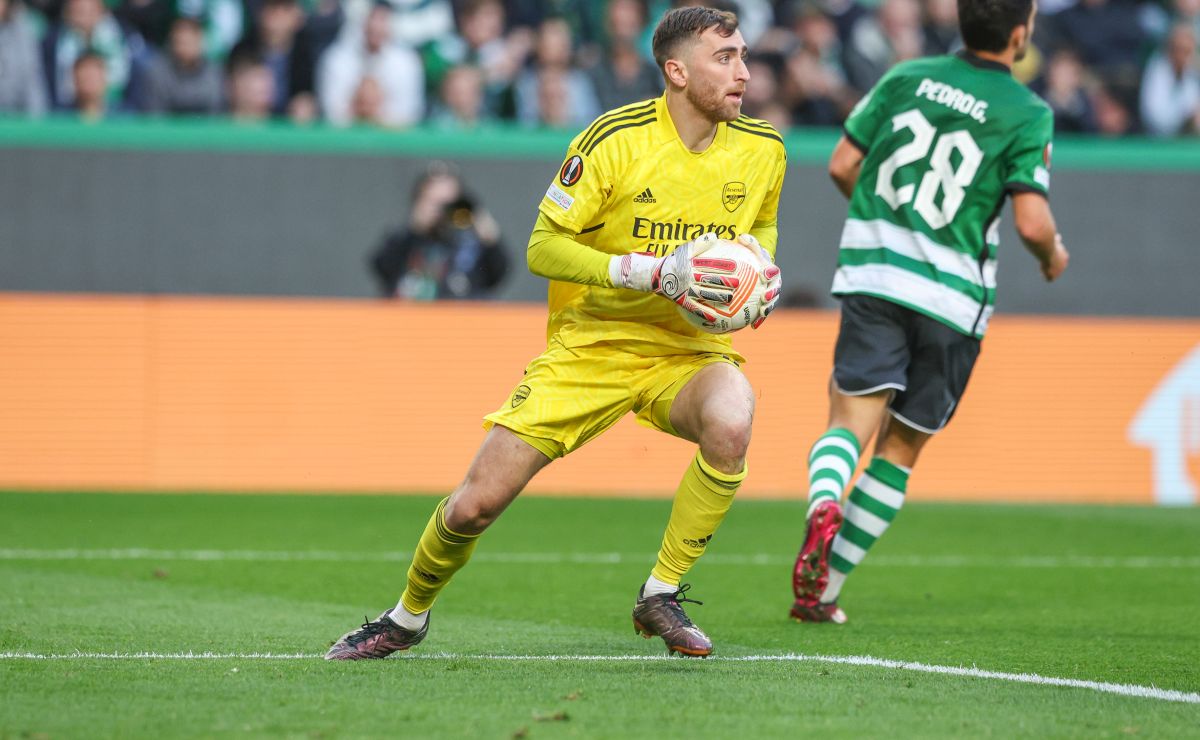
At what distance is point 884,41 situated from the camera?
1541 centimetres

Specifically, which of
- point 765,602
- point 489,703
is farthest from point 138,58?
point 489,703

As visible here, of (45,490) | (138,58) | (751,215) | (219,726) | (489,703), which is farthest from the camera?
(138,58)

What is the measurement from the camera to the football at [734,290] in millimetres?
5227

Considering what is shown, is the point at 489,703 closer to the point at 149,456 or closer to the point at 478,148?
the point at 149,456

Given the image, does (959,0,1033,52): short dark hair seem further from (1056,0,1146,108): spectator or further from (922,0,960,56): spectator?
(1056,0,1146,108): spectator

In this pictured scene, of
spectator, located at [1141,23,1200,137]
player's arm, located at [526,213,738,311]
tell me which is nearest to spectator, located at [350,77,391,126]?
spectator, located at [1141,23,1200,137]

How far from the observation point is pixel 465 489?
5355 mm

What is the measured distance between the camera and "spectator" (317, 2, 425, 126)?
46.8 feet

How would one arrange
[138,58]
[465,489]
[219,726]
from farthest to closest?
[138,58] < [465,489] < [219,726]

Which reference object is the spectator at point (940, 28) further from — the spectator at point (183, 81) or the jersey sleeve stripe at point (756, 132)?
the jersey sleeve stripe at point (756, 132)

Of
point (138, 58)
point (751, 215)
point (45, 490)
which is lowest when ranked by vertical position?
point (45, 490)

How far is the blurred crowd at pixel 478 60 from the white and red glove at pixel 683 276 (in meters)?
9.11

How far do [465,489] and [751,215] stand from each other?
133 centimetres

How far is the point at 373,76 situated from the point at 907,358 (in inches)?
335
